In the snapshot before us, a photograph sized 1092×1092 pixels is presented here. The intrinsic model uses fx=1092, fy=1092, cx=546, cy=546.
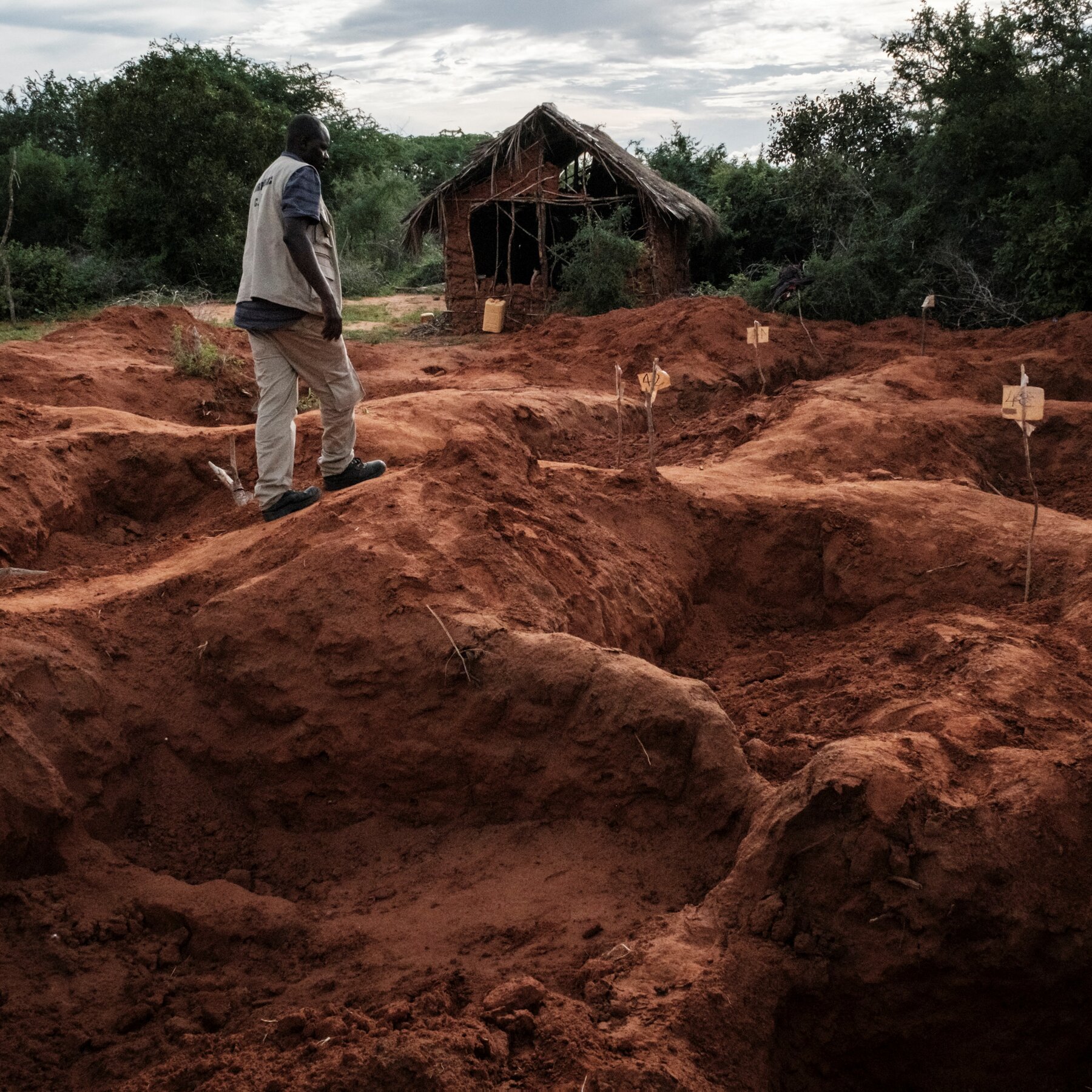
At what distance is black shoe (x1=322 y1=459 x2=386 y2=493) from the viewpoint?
201 inches

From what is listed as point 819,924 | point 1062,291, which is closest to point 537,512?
point 819,924

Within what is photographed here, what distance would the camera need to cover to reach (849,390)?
852 cm

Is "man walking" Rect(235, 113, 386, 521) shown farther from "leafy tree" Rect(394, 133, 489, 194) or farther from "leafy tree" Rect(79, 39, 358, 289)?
"leafy tree" Rect(394, 133, 489, 194)

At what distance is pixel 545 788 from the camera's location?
11.3 feet

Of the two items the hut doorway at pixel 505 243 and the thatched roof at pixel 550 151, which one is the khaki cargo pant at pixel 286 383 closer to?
the thatched roof at pixel 550 151

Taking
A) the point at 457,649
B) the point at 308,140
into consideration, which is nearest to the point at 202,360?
the point at 308,140

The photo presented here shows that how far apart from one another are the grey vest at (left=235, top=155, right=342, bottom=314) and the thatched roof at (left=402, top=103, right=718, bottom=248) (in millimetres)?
10928

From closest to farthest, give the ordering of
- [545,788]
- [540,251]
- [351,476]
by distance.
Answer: [545,788] < [351,476] < [540,251]

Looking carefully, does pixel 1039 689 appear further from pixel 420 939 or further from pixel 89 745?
pixel 89 745

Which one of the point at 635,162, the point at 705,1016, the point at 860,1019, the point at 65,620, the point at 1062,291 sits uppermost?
the point at 635,162

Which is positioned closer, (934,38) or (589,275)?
(934,38)

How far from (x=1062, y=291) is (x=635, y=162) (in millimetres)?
6395

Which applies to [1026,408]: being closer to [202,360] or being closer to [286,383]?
[286,383]

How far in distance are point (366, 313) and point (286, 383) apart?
13.5 meters
